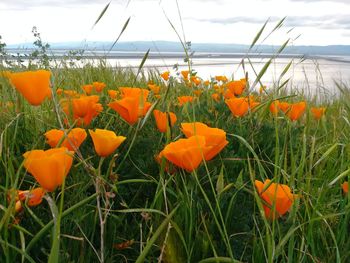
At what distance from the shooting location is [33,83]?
135cm

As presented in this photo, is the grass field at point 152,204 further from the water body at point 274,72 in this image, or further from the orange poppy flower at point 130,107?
the water body at point 274,72

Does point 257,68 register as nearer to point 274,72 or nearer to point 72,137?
point 274,72

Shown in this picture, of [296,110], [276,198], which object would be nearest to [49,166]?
[276,198]

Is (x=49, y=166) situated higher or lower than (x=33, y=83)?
lower

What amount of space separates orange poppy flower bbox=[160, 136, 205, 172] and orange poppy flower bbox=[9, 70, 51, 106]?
48 centimetres

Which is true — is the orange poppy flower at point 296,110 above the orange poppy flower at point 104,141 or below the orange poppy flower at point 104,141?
below

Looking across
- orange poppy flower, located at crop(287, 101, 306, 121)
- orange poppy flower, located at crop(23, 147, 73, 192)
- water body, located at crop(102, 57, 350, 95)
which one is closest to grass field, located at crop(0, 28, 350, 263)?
orange poppy flower, located at crop(23, 147, 73, 192)

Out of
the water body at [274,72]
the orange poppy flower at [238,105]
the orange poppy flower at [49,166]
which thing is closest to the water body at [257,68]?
the water body at [274,72]

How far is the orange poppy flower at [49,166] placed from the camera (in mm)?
1016

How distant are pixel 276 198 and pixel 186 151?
10.6 inches

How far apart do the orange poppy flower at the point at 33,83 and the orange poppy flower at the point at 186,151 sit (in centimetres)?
48

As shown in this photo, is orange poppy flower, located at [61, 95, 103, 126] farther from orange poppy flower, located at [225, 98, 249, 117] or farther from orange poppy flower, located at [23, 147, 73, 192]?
orange poppy flower, located at [225, 98, 249, 117]

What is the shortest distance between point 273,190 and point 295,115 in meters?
0.92

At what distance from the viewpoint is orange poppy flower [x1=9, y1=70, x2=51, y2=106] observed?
4.37 ft
